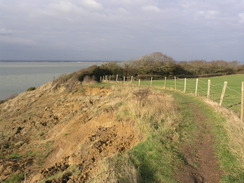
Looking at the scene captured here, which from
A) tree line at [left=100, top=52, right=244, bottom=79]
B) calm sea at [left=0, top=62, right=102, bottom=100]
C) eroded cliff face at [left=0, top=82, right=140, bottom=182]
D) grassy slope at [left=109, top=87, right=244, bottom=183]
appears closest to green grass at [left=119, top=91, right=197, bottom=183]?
grassy slope at [left=109, top=87, right=244, bottom=183]

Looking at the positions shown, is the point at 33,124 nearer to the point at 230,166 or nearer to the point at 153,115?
the point at 153,115

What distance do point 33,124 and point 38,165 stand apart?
8.30 meters

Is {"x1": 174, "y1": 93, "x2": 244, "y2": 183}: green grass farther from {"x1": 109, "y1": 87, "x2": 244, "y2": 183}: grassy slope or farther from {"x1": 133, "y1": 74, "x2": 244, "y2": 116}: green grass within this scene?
{"x1": 133, "y1": 74, "x2": 244, "y2": 116}: green grass

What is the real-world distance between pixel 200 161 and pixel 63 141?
787 centimetres

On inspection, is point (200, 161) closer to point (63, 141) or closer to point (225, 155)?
point (225, 155)

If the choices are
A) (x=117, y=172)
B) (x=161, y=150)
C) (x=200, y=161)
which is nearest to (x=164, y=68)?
(x=161, y=150)

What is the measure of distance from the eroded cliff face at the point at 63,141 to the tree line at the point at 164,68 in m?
22.7

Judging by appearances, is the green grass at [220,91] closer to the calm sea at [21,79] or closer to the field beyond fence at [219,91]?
the field beyond fence at [219,91]

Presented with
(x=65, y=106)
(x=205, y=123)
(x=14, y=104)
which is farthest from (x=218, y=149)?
(x=14, y=104)

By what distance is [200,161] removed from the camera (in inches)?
229

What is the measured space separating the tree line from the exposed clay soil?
35.3 metres

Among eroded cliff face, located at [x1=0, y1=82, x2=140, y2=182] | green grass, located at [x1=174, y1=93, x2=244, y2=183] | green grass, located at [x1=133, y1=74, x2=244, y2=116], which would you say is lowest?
eroded cliff face, located at [x1=0, y1=82, x2=140, y2=182]

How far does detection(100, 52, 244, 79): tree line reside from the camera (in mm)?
44763

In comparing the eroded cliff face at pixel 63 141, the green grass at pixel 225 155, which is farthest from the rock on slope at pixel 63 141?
the green grass at pixel 225 155
